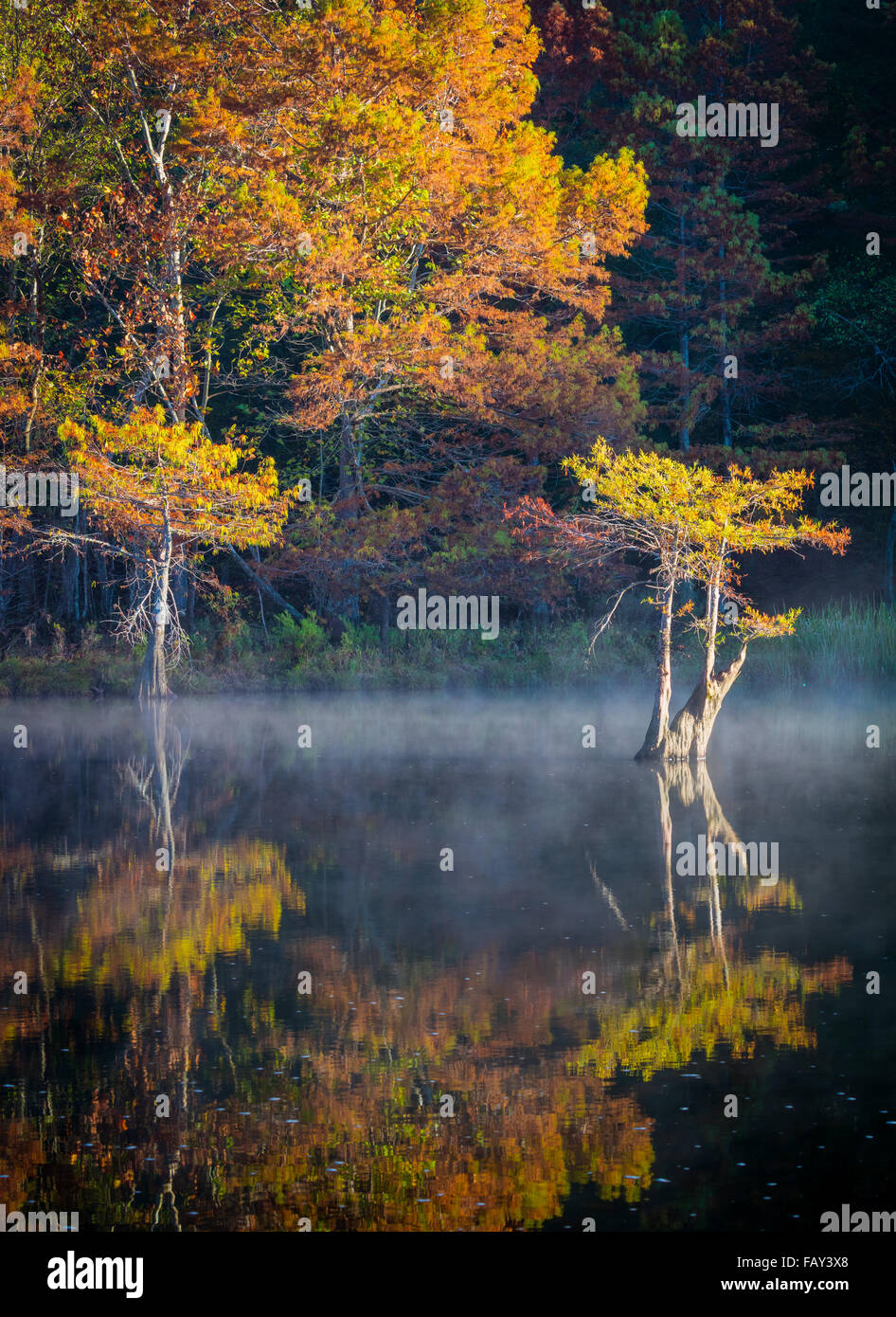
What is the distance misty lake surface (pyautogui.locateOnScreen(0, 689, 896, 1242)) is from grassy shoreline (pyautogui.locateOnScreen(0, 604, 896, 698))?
1273 cm

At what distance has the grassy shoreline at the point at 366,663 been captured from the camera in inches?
1200

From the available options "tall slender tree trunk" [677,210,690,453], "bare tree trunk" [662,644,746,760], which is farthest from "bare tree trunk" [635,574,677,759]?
"tall slender tree trunk" [677,210,690,453]

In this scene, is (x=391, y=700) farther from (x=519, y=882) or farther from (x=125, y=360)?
(x=519, y=882)

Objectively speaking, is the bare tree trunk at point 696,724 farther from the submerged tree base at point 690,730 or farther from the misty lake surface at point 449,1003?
the misty lake surface at point 449,1003

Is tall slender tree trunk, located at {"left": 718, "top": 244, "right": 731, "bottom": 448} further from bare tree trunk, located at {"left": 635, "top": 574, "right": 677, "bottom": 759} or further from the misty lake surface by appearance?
the misty lake surface

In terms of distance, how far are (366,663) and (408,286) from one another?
844 centimetres

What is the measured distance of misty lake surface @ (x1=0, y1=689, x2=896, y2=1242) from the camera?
6.20 meters

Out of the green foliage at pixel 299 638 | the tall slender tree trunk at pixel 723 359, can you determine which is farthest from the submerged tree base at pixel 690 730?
the tall slender tree trunk at pixel 723 359

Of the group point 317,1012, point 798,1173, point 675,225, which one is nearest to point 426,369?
point 675,225

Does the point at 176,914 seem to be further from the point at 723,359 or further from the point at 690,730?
the point at 723,359

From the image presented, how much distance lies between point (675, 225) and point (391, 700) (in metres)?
15.6

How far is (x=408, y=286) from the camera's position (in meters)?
31.8

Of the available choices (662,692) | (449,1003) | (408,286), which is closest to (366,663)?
(408,286)

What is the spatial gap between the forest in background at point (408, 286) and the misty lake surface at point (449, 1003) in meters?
12.9
